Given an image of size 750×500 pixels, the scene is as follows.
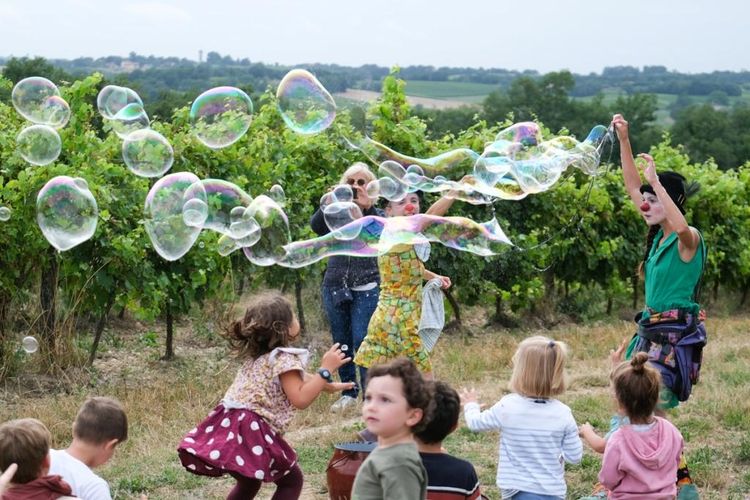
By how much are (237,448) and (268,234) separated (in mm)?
1954

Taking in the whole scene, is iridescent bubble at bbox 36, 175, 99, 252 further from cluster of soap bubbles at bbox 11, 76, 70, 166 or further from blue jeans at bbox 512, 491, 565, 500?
blue jeans at bbox 512, 491, 565, 500

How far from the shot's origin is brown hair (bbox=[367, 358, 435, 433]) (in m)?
3.75

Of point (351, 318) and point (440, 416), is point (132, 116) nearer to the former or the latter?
point (351, 318)

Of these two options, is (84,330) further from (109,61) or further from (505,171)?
(109,61)

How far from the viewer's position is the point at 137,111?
6.93 metres

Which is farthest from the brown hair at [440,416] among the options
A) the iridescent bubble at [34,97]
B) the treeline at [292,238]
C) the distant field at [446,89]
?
the distant field at [446,89]

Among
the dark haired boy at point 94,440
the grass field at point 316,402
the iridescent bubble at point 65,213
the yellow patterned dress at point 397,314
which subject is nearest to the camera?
the dark haired boy at point 94,440

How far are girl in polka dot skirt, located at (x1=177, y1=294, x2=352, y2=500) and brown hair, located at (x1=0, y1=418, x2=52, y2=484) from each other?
0.95m

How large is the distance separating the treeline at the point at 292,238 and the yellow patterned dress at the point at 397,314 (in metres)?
2.34

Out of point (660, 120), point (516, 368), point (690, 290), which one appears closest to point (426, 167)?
point (690, 290)

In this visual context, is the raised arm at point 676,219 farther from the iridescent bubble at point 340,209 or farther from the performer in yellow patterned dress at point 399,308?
the iridescent bubble at point 340,209

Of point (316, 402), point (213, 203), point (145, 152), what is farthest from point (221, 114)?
point (316, 402)

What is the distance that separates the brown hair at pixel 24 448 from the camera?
11.8 feet

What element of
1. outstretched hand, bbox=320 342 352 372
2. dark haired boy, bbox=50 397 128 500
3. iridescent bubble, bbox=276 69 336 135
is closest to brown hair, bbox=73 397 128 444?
dark haired boy, bbox=50 397 128 500
